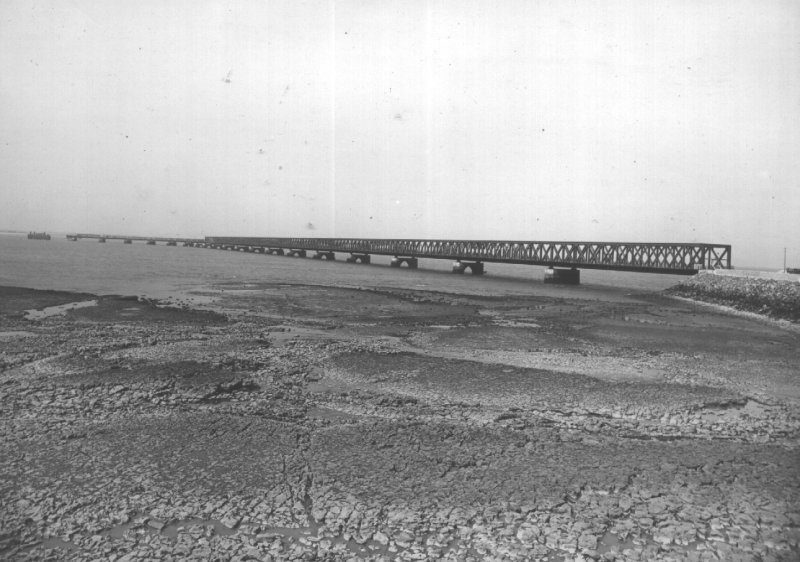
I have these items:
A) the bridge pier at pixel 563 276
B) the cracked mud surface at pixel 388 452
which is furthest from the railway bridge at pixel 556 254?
the cracked mud surface at pixel 388 452

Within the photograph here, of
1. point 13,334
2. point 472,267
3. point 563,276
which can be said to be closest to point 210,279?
point 13,334

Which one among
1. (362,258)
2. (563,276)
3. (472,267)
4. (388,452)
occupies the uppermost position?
(362,258)

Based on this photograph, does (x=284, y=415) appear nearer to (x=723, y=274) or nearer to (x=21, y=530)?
(x=21, y=530)

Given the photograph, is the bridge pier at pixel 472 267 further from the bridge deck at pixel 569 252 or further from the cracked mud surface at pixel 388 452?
the cracked mud surface at pixel 388 452

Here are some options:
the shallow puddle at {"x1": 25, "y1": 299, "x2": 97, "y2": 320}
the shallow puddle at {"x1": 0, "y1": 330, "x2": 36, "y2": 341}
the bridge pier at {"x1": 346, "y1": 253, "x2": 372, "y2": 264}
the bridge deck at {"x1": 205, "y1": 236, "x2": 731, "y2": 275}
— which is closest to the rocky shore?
the bridge deck at {"x1": 205, "y1": 236, "x2": 731, "y2": 275}

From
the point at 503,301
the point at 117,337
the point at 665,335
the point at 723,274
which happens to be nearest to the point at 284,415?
the point at 117,337

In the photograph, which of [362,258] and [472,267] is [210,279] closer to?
[472,267]
